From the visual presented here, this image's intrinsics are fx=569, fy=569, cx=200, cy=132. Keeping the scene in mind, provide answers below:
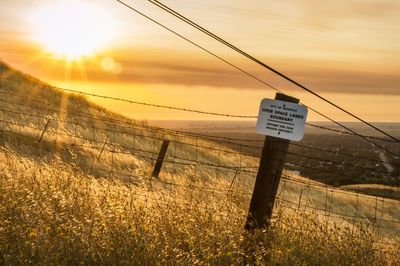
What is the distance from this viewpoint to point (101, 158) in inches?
854

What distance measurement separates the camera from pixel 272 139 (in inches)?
276

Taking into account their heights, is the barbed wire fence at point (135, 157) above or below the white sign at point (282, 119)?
below

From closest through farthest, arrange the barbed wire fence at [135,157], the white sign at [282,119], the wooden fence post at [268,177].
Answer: the white sign at [282,119] < the wooden fence post at [268,177] < the barbed wire fence at [135,157]

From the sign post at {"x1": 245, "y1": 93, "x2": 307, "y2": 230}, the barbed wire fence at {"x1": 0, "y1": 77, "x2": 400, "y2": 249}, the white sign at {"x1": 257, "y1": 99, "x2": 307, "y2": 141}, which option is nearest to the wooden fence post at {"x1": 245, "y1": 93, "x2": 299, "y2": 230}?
the sign post at {"x1": 245, "y1": 93, "x2": 307, "y2": 230}

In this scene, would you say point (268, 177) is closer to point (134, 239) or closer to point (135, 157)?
point (134, 239)

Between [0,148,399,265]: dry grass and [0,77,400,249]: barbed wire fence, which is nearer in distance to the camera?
[0,148,399,265]: dry grass

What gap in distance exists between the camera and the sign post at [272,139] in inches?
269

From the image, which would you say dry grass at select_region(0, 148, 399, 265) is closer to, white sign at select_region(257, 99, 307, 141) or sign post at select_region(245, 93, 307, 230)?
sign post at select_region(245, 93, 307, 230)

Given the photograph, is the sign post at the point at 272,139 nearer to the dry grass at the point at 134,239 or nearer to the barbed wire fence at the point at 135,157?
the dry grass at the point at 134,239

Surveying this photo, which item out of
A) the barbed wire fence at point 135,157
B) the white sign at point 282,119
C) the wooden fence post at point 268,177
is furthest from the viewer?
the barbed wire fence at point 135,157

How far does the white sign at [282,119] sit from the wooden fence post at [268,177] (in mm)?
107

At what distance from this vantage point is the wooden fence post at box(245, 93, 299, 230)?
7008mm

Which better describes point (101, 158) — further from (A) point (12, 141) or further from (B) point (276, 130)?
(B) point (276, 130)

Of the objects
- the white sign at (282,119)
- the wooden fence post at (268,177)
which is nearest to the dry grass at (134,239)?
the wooden fence post at (268,177)
